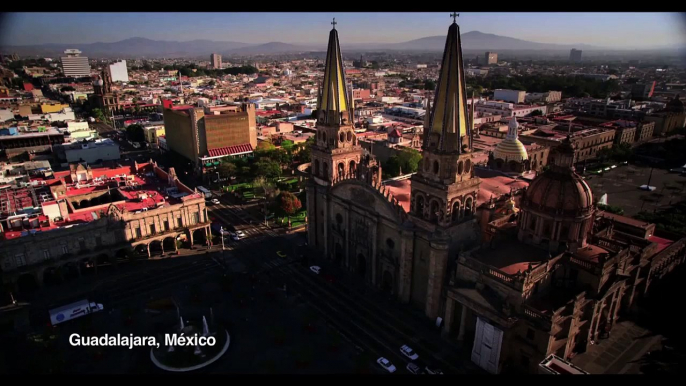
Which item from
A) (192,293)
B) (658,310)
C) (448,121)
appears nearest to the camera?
(448,121)

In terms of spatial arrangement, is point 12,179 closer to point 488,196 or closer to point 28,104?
point 488,196

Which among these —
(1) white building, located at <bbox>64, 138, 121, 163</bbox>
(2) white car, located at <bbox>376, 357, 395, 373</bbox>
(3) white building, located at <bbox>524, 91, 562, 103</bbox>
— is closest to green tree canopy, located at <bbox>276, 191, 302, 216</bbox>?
(2) white car, located at <bbox>376, 357, 395, 373</bbox>

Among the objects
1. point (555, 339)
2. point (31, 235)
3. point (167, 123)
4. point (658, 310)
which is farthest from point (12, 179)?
point (658, 310)

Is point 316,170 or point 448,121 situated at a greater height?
point 448,121

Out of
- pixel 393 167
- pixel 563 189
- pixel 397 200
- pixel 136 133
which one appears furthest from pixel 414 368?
pixel 136 133

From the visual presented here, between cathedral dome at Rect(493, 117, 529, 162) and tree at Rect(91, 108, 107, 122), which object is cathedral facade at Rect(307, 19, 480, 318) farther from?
tree at Rect(91, 108, 107, 122)

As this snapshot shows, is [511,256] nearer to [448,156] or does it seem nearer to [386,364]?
[448,156]

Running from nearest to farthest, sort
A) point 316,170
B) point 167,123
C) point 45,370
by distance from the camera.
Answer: point 45,370
point 316,170
point 167,123

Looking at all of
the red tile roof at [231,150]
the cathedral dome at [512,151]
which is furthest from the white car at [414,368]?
the red tile roof at [231,150]
